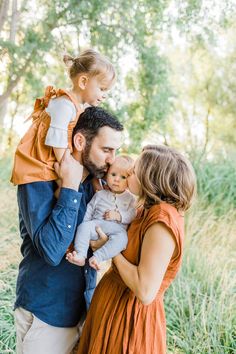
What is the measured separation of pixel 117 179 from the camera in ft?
5.55

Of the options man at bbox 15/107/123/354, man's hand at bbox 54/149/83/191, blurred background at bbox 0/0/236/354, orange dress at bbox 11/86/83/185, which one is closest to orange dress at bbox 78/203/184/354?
man at bbox 15/107/123/354

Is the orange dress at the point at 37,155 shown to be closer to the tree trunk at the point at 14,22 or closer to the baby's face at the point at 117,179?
the baby's face at the point at 117,179

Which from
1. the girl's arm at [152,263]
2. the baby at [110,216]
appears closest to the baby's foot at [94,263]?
the baby at [110,216]

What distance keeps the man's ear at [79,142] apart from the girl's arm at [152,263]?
0.39 meters

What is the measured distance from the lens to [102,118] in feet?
5.69

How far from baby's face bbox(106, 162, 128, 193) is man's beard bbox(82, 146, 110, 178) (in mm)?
34

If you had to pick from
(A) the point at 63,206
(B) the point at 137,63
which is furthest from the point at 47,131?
(B) the point at 137,63

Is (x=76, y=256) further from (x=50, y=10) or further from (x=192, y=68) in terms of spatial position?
(x=192, y=68)

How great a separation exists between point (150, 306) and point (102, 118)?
646 mm

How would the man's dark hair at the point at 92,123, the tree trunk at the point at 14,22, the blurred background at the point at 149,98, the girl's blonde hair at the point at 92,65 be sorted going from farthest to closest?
the tree trunk at the point at 14,22
the blurred background at the point at 149,98
the girl's blonde hair at the point at 92,65
the man's dark hair at the point at 92,123

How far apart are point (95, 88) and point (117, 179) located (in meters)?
0.41

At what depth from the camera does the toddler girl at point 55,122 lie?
1.67 m

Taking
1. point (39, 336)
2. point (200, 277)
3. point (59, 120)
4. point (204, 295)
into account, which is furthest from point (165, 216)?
point (200, 277)

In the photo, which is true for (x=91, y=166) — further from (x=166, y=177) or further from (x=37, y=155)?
(x=166, y=177)
